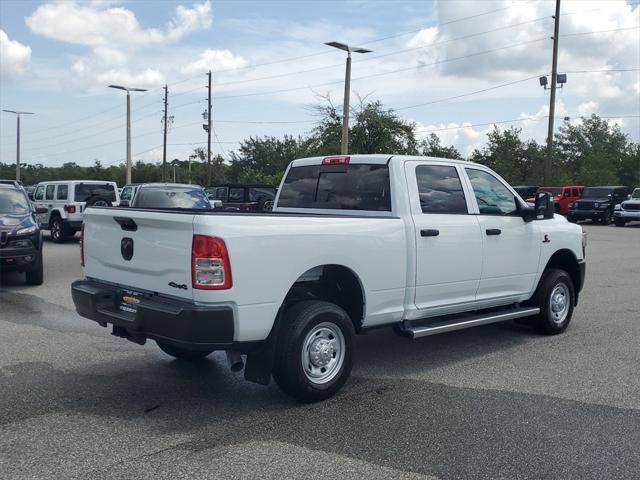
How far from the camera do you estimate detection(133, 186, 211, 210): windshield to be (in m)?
14.4

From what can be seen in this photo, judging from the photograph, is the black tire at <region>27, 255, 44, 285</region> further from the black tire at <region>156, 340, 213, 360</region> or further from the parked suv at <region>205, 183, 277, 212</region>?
the parked suv at <region>205, 183, 277, 212</region>

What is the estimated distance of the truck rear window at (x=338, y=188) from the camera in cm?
604

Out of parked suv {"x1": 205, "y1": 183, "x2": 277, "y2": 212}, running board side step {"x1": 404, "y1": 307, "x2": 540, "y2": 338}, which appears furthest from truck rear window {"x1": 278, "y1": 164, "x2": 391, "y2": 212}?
parked suv {"x1": 205, "y1": 183, "x2": 277, "y2": 212}

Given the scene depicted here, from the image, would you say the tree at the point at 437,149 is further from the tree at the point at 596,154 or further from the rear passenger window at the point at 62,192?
the rear passenger window at the point at 62,192

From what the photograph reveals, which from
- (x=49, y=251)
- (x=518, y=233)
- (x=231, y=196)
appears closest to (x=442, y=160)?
(x=518, y=233)

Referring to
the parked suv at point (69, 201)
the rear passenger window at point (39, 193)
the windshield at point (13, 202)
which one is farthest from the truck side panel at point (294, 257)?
the rear passenger window at point (39, 193)

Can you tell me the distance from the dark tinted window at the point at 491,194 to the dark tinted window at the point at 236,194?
1722 cm

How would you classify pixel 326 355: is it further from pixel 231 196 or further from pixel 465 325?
pixel 231 196

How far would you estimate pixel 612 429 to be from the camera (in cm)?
462

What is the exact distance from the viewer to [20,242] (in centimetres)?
1078

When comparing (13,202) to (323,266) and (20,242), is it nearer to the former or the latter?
(20,242)

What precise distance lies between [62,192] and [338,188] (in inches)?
600

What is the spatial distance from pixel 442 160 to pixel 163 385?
129 inches

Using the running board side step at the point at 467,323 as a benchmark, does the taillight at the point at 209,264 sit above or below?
above
